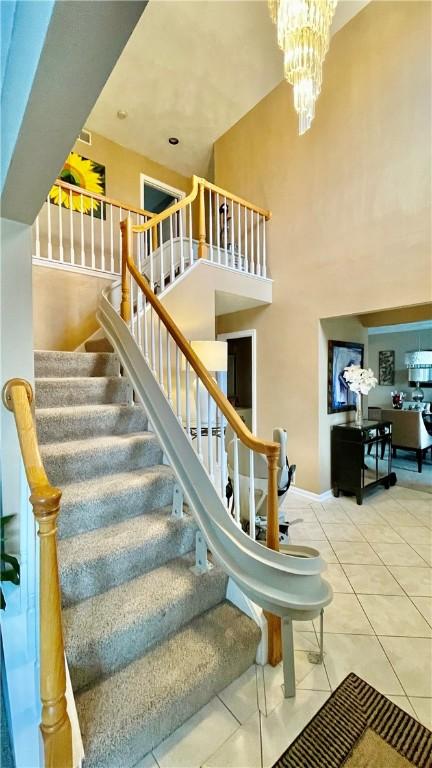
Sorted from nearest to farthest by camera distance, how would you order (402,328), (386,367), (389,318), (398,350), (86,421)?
(86,421) → (389,318) → (402,328) → (398,350) → (386,367)

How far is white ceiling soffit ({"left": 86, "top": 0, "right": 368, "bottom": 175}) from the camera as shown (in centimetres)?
343

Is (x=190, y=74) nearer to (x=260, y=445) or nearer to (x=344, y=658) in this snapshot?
(x=260, y=445)

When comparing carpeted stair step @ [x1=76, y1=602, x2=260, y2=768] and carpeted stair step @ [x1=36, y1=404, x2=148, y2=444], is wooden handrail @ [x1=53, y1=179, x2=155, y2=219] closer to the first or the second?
carpeted stair step @ [x1=36, y1=404, x2=148, y2=444]

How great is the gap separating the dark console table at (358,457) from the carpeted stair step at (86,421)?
2490 mm

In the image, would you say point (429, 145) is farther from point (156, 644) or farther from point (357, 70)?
point (156, 644)

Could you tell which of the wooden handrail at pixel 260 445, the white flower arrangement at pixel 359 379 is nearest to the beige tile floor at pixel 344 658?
the wooden handrail at pixel 260 445

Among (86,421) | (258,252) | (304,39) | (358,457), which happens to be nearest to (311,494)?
(358,457)

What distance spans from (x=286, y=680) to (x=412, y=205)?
3.76 metres

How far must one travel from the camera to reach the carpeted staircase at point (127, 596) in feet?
4.04

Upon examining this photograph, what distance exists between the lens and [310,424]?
390 cm

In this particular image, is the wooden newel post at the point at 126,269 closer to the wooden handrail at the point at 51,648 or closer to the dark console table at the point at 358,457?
the wooden handrail at the point at 51,648

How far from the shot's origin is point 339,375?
402 centimetres

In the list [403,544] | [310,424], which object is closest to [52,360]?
[310,424]

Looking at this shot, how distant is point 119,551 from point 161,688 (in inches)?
22.3
